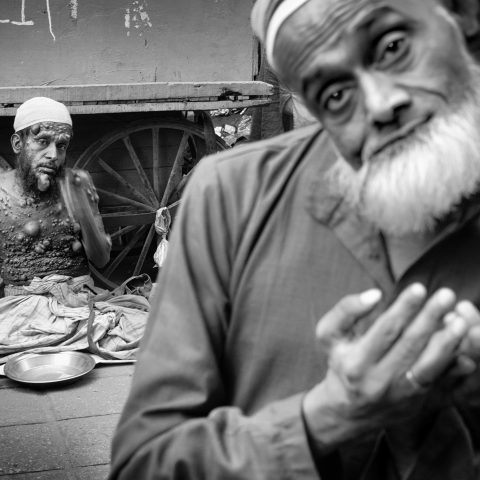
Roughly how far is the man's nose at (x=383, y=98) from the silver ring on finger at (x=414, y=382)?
A: 45 centimetres

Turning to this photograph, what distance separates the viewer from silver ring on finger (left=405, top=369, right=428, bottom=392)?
1.12 m

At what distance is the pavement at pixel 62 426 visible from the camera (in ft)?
12.2

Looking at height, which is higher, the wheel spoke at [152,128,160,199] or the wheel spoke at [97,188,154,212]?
the wheel spoke at [152,128,160,199]

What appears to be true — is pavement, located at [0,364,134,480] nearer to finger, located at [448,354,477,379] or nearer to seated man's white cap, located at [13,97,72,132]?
seated man's white cap, located at [13,97,72,132]

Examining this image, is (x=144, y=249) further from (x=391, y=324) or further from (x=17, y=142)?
(x=391, y=324)

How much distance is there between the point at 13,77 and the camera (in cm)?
659

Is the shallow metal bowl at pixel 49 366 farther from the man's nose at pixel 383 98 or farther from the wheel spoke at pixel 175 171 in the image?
the man's nose at pixel 383 98

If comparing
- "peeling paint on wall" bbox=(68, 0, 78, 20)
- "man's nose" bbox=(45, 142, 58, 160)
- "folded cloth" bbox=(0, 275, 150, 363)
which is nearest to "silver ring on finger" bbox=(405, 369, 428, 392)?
"folded cloth" bbox=(0, 275, 150, 363)

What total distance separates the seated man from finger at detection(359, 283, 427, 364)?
14.3ft

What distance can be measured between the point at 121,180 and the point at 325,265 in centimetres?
532

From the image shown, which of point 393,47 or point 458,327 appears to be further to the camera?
point 393,47

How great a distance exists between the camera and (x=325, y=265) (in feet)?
4.67

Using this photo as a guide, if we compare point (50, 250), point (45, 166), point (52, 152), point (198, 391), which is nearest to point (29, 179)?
point (45, 166)

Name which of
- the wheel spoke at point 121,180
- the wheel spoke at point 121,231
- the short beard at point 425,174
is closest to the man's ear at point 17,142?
the wheel spoke at point 121,180
